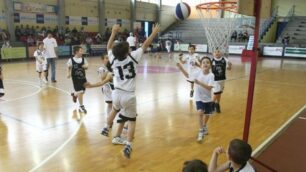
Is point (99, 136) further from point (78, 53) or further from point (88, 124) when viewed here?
point (78, 53)

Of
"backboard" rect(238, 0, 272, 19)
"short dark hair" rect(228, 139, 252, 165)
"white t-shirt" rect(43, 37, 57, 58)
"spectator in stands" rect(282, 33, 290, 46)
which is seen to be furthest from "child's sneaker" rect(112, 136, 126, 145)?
"spectator in stands" rect(282, 33, 290, 46)

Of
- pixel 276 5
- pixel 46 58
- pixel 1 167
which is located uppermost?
pixel 276 5

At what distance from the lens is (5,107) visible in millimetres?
7125

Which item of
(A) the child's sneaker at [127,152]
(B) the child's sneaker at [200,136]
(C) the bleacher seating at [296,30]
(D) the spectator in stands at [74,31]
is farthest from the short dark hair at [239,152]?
(C) the bleacher seating at [296,30]

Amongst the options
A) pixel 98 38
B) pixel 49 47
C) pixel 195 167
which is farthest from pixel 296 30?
pixel 195 167

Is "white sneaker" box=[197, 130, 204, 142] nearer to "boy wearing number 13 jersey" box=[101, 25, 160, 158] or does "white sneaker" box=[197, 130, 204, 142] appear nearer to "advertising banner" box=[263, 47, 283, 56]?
"boy wearing number 13 jersey" box=[101, 25, 160, 158]

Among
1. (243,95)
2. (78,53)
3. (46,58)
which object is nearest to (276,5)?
(243,95)

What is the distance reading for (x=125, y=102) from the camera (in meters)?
4.28

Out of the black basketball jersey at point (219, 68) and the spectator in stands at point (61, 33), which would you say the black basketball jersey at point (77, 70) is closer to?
the black basketball jersey at point (219, 68)

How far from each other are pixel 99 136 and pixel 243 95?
532 cm

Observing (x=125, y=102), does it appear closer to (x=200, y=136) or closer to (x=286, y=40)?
(x=200, y=136)

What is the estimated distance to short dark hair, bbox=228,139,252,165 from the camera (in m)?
2.51

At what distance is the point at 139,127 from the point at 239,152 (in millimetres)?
3459

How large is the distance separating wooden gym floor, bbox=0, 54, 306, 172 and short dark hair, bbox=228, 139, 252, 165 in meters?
1.63
